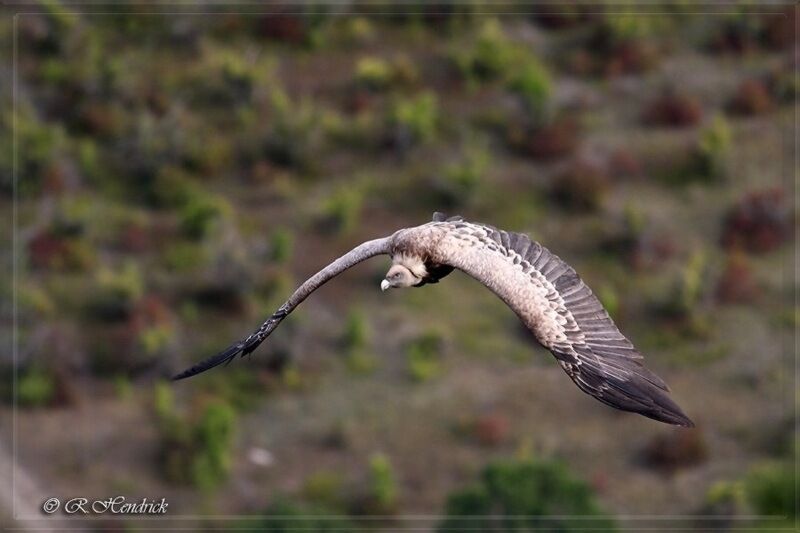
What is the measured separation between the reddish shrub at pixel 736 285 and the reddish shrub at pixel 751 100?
10.7 m

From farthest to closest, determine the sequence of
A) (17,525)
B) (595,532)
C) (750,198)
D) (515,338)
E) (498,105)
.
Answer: (498,105)
(750,198)
(515,338)
(17,525)
(595,532)

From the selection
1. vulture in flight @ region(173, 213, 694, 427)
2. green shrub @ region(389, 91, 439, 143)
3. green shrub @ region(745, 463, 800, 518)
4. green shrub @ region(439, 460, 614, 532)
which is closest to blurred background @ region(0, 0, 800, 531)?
green shrub @ region(439, 460, 614, 532)

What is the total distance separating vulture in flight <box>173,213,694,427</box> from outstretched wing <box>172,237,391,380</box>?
0.05ft

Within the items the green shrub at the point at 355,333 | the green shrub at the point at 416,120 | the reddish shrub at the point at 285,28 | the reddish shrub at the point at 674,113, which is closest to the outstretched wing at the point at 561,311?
the green shrub at the point at 355,333

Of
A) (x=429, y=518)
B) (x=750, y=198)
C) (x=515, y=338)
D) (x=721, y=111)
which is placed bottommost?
(x=429, y=518)

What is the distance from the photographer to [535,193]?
64.1 meters

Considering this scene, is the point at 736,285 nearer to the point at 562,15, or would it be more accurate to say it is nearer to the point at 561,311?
the point at 562,15

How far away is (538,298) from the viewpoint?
21594 millimetres

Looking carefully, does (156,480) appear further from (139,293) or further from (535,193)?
(535,193)

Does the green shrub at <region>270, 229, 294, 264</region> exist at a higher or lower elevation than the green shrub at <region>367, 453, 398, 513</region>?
higher

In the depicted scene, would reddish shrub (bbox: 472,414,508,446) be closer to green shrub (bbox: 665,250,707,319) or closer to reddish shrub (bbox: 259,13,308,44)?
green shrub (bbox: 665,250,707,319)

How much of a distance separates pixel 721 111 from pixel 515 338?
18918 mm

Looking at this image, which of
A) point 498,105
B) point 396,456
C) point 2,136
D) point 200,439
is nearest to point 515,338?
point 396,456

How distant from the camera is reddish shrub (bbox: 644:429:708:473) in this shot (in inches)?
2060
